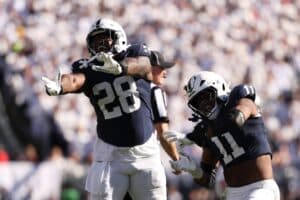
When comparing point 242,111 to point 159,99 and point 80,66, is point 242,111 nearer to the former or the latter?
point 159,99

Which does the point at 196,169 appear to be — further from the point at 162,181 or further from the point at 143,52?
the point at 143,52

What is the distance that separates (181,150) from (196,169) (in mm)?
255

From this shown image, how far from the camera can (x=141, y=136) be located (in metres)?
8.00

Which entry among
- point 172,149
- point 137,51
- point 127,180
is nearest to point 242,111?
point 137,51

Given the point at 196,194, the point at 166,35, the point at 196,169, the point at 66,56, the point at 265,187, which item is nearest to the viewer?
the point at 265,187

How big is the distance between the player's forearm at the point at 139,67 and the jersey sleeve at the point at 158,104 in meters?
0.14

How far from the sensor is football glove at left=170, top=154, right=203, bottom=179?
7.79m

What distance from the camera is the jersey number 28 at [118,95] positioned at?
7918 millimetres

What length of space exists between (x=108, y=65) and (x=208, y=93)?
0.76 metres

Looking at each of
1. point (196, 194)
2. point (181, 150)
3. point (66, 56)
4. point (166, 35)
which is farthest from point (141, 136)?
point (166, 35)

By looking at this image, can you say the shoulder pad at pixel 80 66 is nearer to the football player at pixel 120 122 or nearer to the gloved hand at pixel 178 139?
the football player at pixel 120 122

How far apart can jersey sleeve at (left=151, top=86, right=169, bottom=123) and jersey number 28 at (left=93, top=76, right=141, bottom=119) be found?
0.23 meters

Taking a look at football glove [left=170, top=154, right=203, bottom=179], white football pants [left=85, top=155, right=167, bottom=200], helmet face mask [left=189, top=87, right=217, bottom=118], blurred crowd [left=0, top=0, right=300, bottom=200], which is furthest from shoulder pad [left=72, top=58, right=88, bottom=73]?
blurred crowd [left=0, top=0, right=300, bottom=200]

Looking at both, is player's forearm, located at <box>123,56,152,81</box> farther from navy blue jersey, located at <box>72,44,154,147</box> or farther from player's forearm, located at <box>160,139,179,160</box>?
player's forearm, located at <box>160,139,179,160</box>
